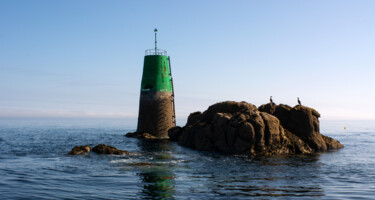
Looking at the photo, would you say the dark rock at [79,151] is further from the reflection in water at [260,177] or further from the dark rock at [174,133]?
the dark rock at [174,133]

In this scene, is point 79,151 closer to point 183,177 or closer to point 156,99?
point 183,177

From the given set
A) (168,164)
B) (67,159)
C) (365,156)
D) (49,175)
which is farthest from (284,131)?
(49,175)

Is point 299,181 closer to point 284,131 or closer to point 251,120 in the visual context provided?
point 251,120

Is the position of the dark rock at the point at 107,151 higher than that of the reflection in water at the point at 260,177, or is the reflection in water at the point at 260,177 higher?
the dark rock at the point at 107,151

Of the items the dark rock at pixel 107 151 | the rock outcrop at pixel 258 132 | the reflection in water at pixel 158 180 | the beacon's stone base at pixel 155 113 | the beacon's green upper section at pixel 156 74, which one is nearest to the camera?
the reflection in water at pixel 158 180

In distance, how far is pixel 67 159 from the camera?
32594mm

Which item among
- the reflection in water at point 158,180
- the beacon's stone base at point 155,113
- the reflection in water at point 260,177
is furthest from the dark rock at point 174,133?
the reflection in water at point 158,180

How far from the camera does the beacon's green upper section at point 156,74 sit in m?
59.8

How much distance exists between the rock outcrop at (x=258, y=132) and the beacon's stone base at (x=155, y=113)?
35.0ft

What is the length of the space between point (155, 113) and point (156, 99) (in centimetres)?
225

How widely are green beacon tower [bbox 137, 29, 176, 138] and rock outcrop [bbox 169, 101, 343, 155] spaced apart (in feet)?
35.2

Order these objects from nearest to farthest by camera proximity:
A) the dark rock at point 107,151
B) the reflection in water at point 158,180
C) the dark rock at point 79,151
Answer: the reflection in water at point 158,180, the dark rock at point 79,151, the dark rock at point 107,151

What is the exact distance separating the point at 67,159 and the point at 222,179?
15.3 meters

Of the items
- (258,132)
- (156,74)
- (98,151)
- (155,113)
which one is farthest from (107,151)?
(156,74)
